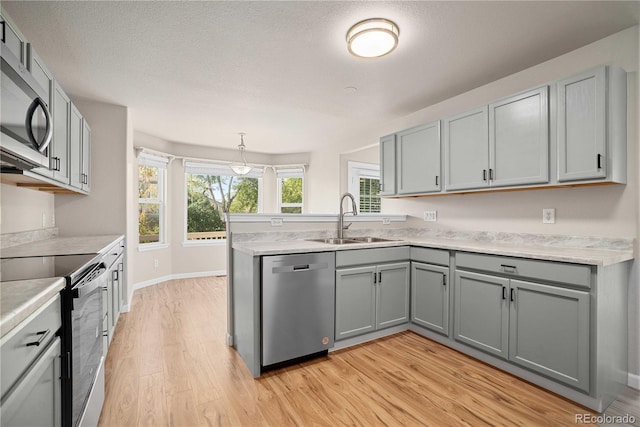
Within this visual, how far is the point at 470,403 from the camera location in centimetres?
186

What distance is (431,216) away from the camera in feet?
11.6

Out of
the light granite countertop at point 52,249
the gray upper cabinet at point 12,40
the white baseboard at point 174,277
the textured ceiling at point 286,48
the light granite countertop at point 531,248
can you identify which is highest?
the textured ceiling at point 286,48

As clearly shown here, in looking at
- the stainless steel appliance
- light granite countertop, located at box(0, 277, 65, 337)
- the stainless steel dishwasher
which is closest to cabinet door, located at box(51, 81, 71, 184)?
the stainless steel appliance

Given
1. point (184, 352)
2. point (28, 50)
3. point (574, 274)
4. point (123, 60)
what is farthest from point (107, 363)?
point (574, 274)

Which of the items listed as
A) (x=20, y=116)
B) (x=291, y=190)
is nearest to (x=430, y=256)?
(x=20, y=116)

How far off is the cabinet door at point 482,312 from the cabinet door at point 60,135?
323cm

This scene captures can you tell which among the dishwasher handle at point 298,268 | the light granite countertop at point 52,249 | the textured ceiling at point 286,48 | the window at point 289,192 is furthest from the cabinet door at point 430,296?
the window at point 289,192

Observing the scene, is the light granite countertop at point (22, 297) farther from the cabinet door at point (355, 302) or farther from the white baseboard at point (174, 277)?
the white baseboard at point (174, 277)

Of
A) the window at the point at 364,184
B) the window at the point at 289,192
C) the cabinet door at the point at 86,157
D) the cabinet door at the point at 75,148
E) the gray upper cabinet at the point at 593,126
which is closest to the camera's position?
the gray upper cabinet at the point at 593,126

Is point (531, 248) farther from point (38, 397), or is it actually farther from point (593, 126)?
point (38, 397)

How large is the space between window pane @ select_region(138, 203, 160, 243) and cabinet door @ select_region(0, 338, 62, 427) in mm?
4286

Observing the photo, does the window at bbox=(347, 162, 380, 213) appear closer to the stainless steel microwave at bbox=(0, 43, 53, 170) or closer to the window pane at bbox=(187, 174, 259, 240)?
the window pane at bbox=(187, 174, 259, 240)

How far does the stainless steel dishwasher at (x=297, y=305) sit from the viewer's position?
2.21 m

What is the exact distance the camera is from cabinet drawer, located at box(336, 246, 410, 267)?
8.38 ft
